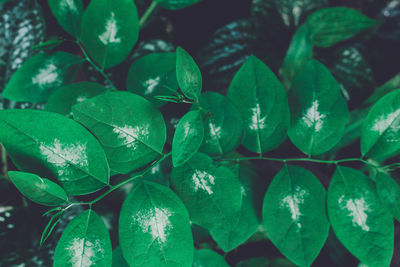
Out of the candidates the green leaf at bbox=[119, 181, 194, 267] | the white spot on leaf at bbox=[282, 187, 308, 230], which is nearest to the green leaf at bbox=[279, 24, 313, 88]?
the white spot on leaf at bbox=[282, 187, 308, 230]

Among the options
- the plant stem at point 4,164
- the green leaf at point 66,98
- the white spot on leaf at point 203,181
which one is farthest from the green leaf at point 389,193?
the plant stem at point 4,164

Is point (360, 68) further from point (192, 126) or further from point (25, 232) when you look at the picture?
point (25, 232)

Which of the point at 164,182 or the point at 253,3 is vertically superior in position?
the point at 253,3

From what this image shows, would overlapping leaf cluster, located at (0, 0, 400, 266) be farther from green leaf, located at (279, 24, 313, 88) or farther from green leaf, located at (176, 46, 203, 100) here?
green leaf, located at (279, 24, 313, 88)

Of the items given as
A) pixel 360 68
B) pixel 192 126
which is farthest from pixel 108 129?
pixel 360 68

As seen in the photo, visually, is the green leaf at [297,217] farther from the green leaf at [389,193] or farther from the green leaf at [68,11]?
the green leaf at [68,11]

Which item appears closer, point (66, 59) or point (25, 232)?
point (66, 59)

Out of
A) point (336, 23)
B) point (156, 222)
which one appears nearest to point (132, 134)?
point (156, 222)
